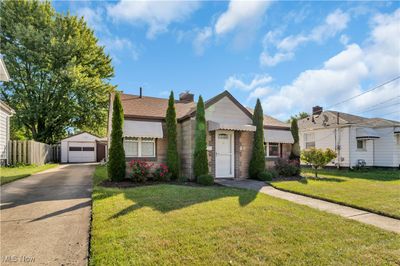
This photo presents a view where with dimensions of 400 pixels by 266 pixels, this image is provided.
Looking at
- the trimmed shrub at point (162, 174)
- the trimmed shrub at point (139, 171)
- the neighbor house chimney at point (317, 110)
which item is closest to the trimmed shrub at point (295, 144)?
the trimmed shrub at point (162, 174)

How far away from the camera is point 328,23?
12016 mm

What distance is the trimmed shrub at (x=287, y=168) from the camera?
14.2m

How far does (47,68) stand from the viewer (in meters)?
24.6

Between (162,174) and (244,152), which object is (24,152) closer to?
(162,174)

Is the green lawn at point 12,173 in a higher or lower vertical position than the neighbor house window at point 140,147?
lower

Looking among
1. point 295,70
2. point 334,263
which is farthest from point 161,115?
point 334,263

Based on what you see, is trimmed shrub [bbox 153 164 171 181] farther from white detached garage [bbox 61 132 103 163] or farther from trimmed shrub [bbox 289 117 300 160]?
white detached garage [bbox 61 132 103 163]

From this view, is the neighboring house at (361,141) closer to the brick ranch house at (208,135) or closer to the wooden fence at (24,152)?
the brick ranch house at (208,135)

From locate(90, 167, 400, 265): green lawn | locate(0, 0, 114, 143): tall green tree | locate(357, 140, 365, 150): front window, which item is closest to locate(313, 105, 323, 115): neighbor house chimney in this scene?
locate(357, 140, 365, 150): front window

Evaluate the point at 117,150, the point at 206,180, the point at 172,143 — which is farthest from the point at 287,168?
the point at 117,150

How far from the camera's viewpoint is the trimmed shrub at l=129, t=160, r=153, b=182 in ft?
36.9

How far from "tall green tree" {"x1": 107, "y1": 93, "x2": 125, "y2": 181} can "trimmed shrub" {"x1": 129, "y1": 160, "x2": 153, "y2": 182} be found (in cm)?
48

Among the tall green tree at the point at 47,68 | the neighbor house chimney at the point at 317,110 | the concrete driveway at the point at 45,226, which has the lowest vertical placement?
the concrete driveway at the point at 45,226

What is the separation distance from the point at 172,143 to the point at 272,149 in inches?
291
